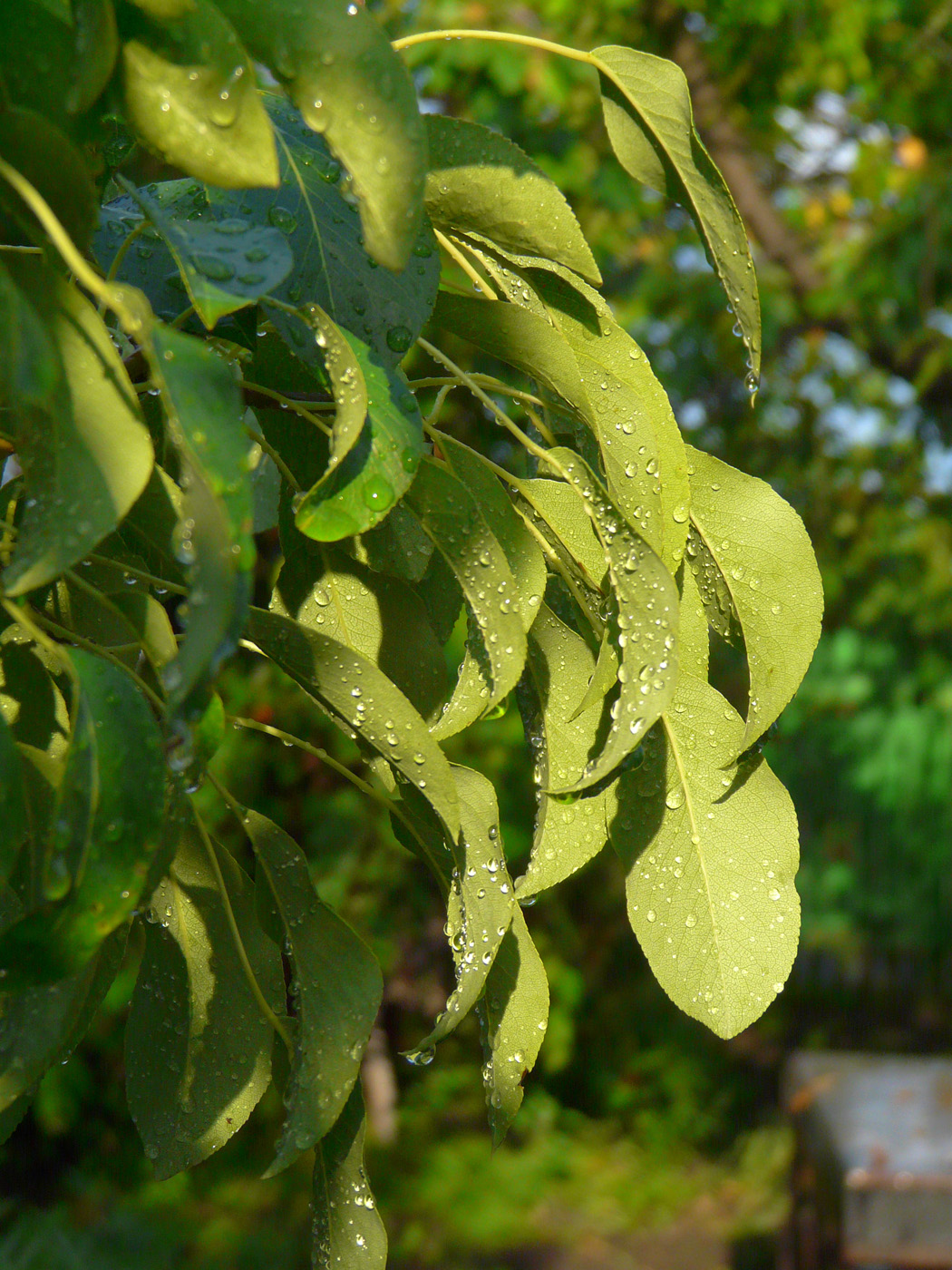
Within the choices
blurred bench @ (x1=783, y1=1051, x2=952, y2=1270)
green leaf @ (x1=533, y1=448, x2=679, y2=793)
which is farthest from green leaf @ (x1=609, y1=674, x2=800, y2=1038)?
blurred bench @ (x1=783, y1=1051, x2=952, y2=1270)

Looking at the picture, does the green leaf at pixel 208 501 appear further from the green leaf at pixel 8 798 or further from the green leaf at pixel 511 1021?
the green leaf at pixel 511 1021

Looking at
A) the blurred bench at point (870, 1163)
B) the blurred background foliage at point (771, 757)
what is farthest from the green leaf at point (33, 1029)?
the blurred bench at point (870, 1163)

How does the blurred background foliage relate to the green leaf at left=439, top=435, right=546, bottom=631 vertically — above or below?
below

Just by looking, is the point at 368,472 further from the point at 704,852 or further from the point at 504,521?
the point at 704,852

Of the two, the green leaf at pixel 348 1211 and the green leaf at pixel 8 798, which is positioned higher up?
the green leaf at pixel 8 798

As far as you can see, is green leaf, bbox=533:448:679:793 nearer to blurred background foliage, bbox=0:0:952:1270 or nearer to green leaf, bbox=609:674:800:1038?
green leaf, bbox=609:674:800:1038

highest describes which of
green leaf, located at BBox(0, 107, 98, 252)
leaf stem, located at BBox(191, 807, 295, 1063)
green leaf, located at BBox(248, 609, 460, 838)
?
green leaf, located at BBox(0, 107, 98, 252)
